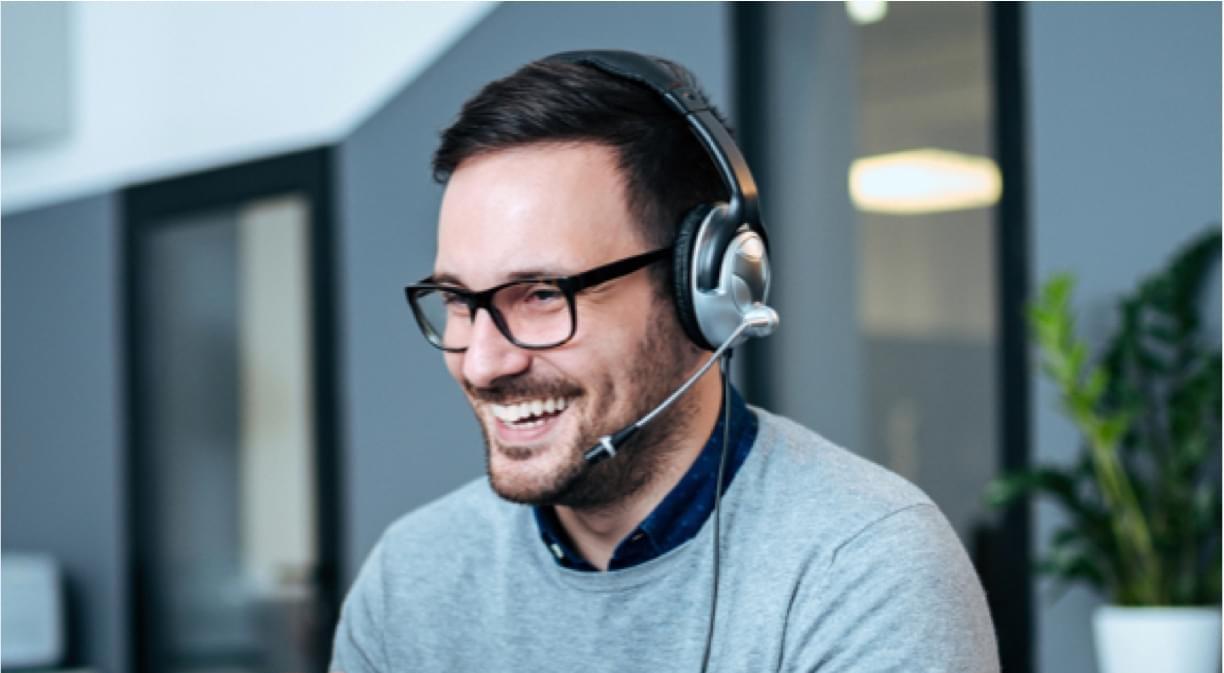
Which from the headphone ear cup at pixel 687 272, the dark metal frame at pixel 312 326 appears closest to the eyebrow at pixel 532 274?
the headphone ear cup at pixel 687 272

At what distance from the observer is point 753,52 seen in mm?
3443

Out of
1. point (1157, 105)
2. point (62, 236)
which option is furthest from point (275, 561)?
point (1157, 105)

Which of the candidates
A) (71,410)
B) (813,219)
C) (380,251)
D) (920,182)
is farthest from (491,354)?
(71,410)

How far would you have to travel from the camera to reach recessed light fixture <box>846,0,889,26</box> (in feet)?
11.3

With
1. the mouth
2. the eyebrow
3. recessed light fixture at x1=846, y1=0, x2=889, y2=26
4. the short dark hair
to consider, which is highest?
recessed light fixture at x1=846, y1=0, x2=889, y2=26

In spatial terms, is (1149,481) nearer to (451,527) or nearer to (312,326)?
(451,527)

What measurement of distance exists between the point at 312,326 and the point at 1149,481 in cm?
255

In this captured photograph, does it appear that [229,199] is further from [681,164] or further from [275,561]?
[681,164]

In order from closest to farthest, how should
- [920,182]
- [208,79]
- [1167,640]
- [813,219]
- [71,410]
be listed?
[1167,640]
[813,219]
[920,182]
[208,79]
[71,410]

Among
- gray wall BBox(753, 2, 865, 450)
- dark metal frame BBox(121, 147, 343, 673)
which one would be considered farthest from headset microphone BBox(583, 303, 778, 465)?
dark metal frame BBox(121, 147, 343, 673)

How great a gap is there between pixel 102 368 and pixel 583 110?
14.6ft

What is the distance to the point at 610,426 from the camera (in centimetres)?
124

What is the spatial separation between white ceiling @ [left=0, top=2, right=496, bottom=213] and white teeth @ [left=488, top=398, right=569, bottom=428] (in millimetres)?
2847

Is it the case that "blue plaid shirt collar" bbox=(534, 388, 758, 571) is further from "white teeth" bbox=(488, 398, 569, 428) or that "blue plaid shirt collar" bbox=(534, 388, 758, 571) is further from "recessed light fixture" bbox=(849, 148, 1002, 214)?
"recessed light fixture" bbox=(849, 148, 1002, 214)
